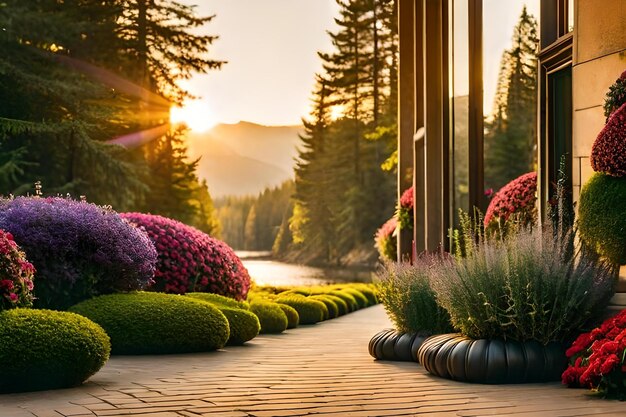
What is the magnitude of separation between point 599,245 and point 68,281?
225 inches

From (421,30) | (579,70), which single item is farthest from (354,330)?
(579,70)

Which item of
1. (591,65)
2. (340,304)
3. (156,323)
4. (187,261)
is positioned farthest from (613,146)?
(340,304)

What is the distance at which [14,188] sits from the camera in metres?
25.3

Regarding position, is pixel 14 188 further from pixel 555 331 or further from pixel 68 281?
pixel 555 331

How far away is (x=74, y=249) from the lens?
10.0m

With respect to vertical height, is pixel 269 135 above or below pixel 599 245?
above

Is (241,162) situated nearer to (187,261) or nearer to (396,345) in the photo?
(187,261)

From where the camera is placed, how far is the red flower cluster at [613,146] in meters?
6.82

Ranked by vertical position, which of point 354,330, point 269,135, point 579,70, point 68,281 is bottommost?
point 354,330

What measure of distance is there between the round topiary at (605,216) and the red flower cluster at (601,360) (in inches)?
29.7

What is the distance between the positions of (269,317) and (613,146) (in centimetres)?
751

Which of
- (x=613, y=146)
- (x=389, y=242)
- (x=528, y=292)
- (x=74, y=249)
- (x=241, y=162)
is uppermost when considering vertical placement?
(x=241, y=162)

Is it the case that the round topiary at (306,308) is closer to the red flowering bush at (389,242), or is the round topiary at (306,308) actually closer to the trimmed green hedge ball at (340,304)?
the trimmed green hedge ball at (340,304)

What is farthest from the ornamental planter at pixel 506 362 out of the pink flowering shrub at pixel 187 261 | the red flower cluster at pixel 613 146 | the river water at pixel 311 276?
the river water at pixel 311 276
